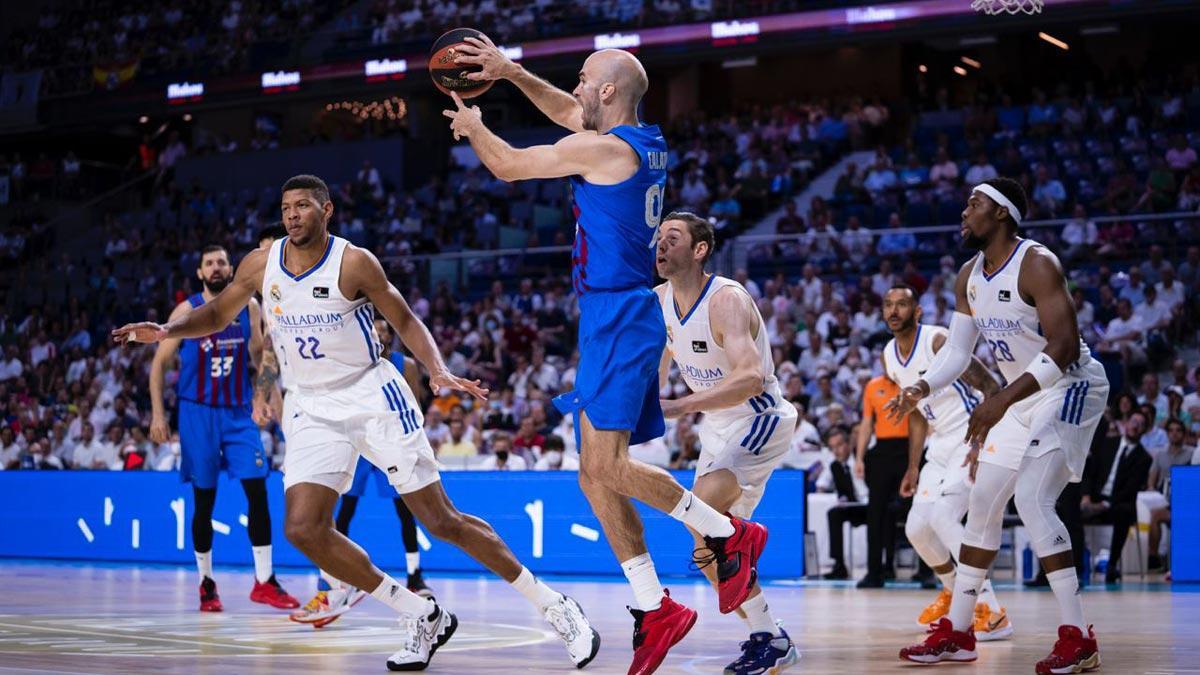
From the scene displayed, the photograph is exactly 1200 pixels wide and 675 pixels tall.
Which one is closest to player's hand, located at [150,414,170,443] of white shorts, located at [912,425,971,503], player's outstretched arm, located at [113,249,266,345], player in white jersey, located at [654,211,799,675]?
player's outstretched arm, located at [113,249,266,345]

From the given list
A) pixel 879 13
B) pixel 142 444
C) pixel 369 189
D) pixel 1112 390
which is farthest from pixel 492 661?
pixel 369 189

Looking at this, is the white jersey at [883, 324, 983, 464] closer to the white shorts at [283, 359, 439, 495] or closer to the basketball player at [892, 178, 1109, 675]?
the basketball player at [892, 178, 1109, 675]

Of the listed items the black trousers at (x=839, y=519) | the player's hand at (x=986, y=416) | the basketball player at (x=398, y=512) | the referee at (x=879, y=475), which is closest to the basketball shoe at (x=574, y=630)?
the player's hand at (x=986, y=416)

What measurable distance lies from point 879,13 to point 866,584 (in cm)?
1296

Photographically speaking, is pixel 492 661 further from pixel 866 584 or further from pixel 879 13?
pixel 879 13

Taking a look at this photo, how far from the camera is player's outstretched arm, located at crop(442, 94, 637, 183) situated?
5.54 m

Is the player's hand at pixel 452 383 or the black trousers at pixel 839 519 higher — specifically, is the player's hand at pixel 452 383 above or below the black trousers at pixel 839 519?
above

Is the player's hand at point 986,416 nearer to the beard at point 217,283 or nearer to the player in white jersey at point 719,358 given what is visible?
the player in white jersey at point 719,358

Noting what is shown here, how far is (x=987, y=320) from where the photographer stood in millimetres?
7176

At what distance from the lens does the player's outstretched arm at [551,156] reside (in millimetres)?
5535

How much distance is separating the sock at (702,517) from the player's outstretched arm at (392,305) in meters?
1.52

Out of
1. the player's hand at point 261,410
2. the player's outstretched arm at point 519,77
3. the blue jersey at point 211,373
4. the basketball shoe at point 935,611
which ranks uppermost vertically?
the player's outstretched arm at point 519,77

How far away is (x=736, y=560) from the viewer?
5.73 meters

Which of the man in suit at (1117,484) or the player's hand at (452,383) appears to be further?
the man in suit at (1117,484)
